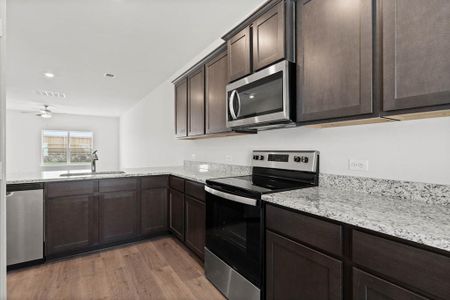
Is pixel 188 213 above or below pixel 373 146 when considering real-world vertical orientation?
below

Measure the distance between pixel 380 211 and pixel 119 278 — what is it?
2269 millimetres

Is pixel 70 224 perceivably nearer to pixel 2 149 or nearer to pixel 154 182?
pixel 154 182

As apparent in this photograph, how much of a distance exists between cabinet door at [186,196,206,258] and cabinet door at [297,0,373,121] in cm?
141

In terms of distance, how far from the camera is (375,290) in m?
0.93

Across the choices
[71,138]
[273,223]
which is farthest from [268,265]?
[71,138]

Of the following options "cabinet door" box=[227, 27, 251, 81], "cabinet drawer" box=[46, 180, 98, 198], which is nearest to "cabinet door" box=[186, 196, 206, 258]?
"cabinet drawer" box=[46, 180, 98, 198]

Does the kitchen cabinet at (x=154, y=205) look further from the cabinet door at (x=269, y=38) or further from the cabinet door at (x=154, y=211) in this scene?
the cabinet door at (x=269, y=38)

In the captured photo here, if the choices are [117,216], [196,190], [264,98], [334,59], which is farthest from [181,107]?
[334,59]

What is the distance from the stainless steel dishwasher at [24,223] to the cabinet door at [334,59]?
2739mm

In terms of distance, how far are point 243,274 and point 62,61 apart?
13.0 ft

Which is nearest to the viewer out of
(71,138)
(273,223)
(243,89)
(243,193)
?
(273,223)

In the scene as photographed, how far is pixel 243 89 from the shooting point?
2020 mm

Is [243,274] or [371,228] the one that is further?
[243,274]

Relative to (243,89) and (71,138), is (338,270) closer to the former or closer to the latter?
(243,89)
